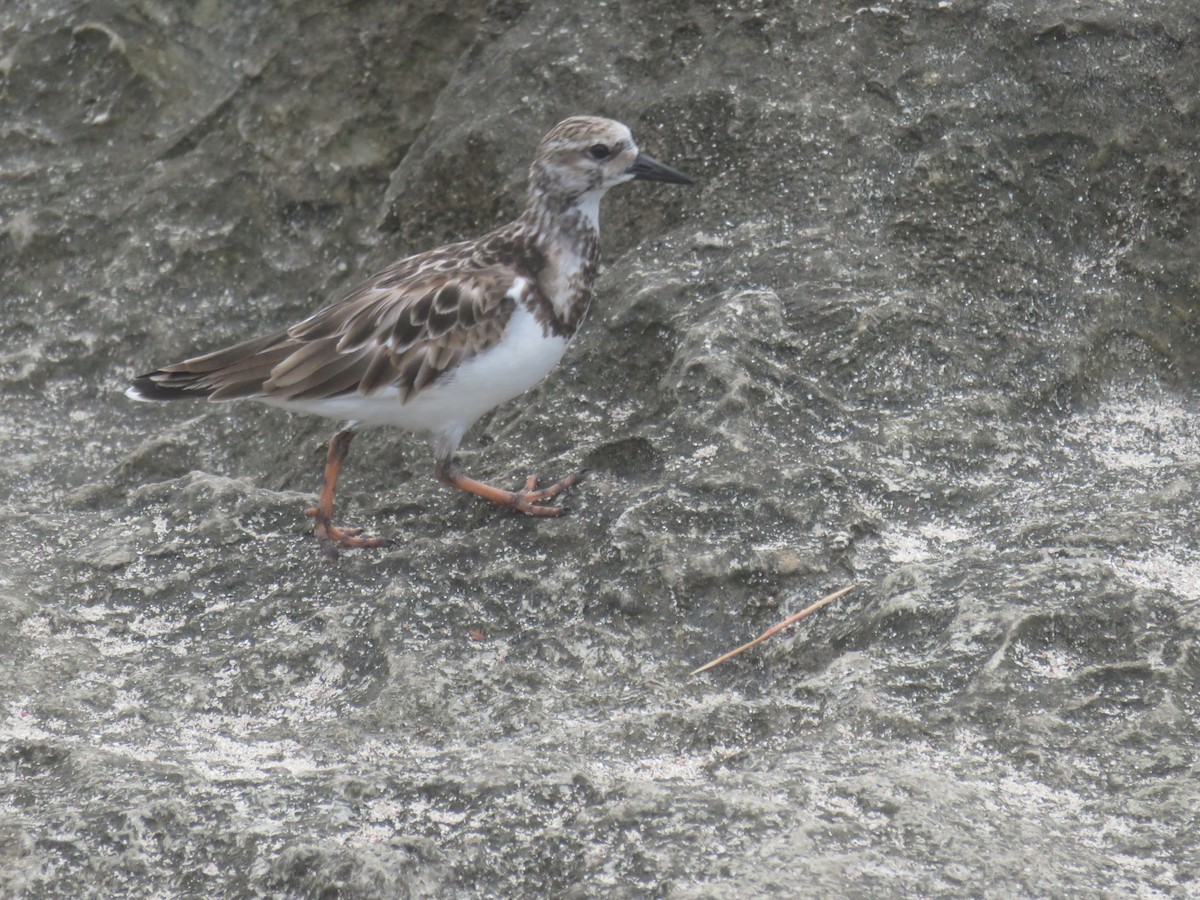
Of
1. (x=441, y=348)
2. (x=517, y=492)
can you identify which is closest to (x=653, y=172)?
(x=441, y=348)

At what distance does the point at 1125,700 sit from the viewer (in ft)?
11.0

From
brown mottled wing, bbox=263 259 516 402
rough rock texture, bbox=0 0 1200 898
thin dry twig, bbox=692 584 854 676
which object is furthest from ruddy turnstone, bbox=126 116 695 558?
thin dry twig, bbox=692 584 854 676

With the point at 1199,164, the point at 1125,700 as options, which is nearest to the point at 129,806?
the point at 1125,700

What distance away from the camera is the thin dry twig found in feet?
12.4

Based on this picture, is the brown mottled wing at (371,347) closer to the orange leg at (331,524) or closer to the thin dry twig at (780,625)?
the orange leg at (331,524)

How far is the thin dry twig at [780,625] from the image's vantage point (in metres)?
3.79

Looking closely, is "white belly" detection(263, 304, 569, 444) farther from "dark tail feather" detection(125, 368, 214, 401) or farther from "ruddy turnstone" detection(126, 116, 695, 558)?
"dark tail feather" detection(125, 368, 214, 401)

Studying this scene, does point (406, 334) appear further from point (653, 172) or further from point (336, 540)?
point (653, 172)

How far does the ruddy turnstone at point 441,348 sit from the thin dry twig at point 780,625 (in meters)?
0.94

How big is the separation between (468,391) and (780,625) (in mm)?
1383

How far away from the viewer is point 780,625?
12.6 ft

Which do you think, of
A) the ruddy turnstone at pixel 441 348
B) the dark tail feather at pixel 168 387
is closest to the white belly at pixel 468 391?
the ruddy turnstone at pixel 441 348

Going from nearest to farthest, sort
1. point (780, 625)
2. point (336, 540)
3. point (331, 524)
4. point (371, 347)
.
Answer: point (780, 625) < point (336, 540) < point (331, 524) < point (371, 347)

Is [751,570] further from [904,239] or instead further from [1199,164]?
[1199,164]
